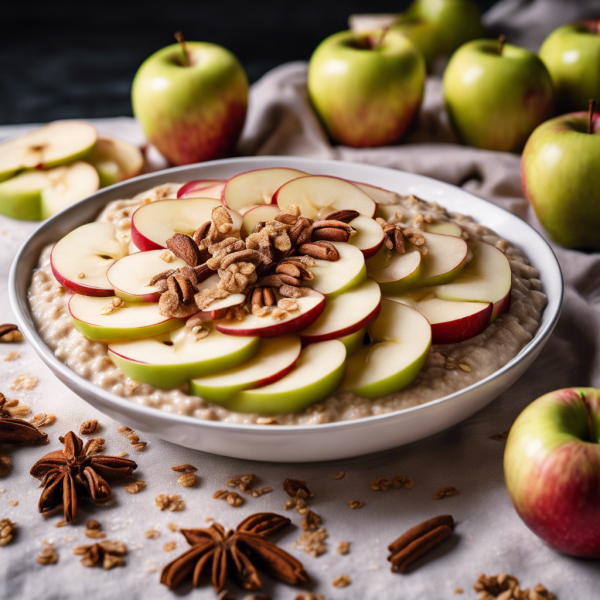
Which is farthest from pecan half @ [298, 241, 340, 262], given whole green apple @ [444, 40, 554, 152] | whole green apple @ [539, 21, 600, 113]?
whole green apple @ [539, 21, 600, 113]

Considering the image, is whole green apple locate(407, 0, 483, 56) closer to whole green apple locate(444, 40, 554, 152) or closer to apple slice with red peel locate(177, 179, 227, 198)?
whole green apple locate(444, 40, 554, 152)

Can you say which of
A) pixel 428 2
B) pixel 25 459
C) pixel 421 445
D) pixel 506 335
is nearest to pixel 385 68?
pixel 428 2

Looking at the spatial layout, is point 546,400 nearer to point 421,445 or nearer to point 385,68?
point 421,445

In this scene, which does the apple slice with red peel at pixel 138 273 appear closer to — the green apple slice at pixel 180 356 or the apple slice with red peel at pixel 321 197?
the green apple slice at pixel 180 356

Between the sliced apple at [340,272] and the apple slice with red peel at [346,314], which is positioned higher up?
the sliced apple at [340,272]

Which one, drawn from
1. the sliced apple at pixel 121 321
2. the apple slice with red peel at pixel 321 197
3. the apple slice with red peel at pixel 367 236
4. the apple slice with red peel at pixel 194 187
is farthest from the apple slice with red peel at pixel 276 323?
the apple slice with red peel at pixel 194 187

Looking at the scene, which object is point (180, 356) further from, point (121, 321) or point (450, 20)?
point (450, 20)

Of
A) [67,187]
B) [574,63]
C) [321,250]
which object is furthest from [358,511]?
[574,63]
